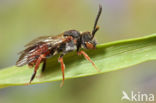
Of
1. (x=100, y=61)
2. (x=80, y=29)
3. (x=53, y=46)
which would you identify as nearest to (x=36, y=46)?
(x=53, y=46)

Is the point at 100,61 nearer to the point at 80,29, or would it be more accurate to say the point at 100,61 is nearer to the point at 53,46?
the point at 53,46

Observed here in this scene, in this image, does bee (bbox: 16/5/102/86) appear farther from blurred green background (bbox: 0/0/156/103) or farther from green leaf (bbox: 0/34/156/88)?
blurred green background (bbox: 0/0/156/103)

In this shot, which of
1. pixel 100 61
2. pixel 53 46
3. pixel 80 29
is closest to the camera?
pixel 100 61

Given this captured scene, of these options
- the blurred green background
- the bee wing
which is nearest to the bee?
the bee wing

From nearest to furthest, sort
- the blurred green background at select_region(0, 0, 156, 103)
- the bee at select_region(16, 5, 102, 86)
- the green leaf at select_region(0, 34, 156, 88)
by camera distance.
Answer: the green leaf at select_region(0, 34, 156, 88) → the bee at select_region(16, 5, 102, 86) → the blurred green background at select_region(0, 0, 156, 103)

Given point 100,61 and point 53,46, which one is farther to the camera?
point 53,46
